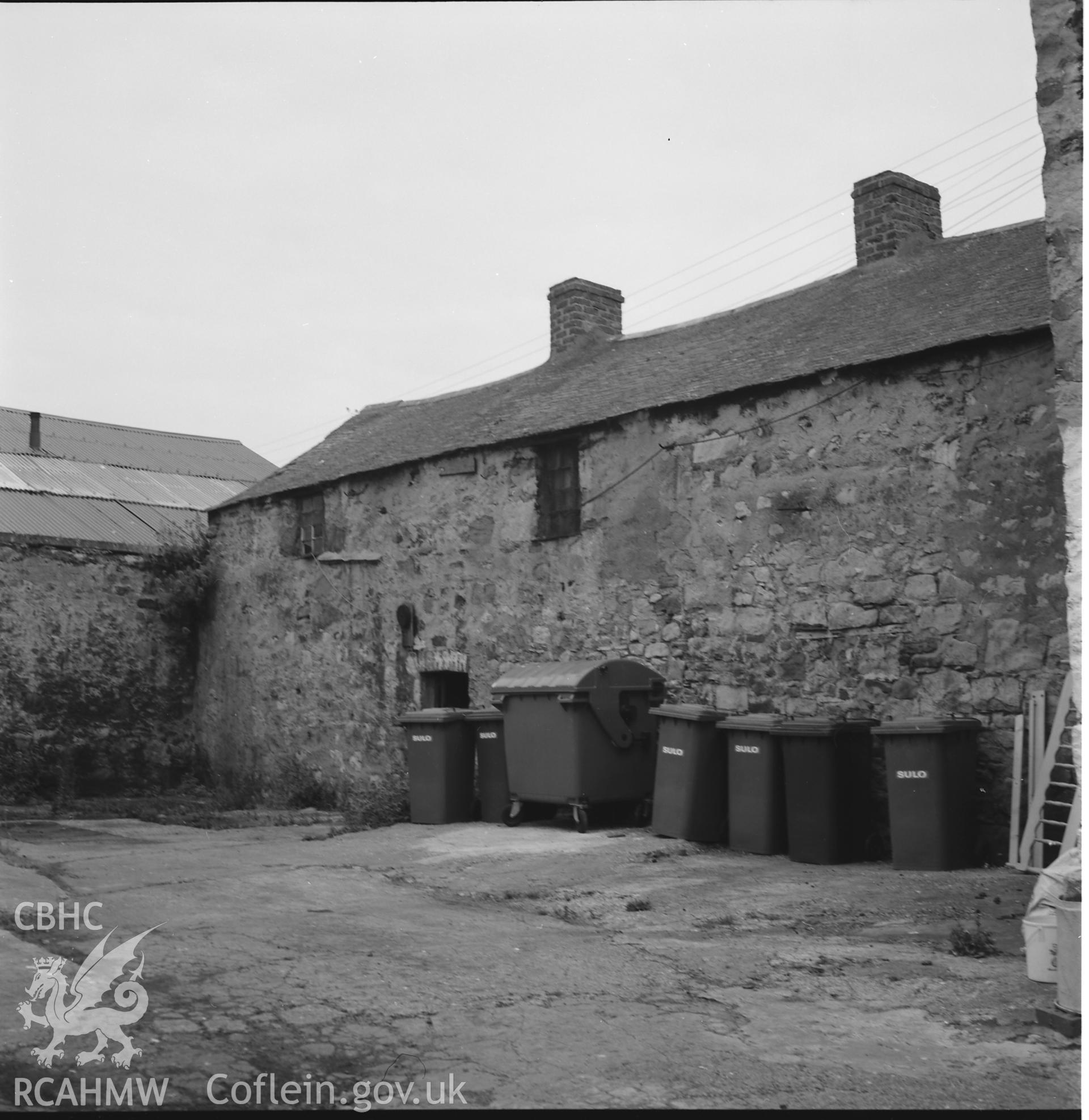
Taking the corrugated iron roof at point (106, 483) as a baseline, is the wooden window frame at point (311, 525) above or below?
below

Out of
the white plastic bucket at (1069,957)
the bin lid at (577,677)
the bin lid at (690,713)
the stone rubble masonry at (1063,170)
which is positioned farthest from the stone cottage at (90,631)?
the stone rubble masonry at (1063,170)

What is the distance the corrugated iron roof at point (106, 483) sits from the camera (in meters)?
18.1

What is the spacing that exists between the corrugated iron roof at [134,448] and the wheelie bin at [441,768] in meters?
11.4

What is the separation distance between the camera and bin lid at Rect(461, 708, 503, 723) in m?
11.1

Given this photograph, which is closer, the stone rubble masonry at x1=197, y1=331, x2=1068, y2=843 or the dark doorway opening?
the stone rubble masonry at x1=197, y1=331, x2=1068, y2=843

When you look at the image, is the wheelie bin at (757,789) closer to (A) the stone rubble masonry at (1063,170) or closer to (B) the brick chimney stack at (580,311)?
(A) the stone rubble masonry at (1063,170)

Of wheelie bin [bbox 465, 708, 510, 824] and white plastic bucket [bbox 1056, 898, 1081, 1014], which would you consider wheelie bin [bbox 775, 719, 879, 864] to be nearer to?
wheelie bin [bbox 465, 708, 510, 824]

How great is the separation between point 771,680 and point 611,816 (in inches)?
75.3

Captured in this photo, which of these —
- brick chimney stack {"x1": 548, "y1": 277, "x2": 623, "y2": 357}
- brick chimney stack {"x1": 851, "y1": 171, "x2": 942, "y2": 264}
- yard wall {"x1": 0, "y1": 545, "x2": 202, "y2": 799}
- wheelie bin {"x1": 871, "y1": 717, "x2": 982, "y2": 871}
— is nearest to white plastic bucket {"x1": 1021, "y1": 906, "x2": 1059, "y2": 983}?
wheelie bin {"x1": 871, "y1": 717, "x2": 982, "y2": 871}

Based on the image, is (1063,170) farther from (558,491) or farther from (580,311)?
(580,311)

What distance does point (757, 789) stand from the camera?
8.83m

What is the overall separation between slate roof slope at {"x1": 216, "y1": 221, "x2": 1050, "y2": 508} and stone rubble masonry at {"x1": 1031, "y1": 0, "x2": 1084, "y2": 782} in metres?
4.58

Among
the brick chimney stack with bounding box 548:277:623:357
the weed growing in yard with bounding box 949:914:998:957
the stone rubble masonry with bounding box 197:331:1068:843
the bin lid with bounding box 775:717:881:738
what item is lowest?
the weed growing in yard with bounding box 949:914:998:957

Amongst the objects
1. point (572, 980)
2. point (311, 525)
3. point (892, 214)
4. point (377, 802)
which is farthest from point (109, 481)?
point (572, 980)
